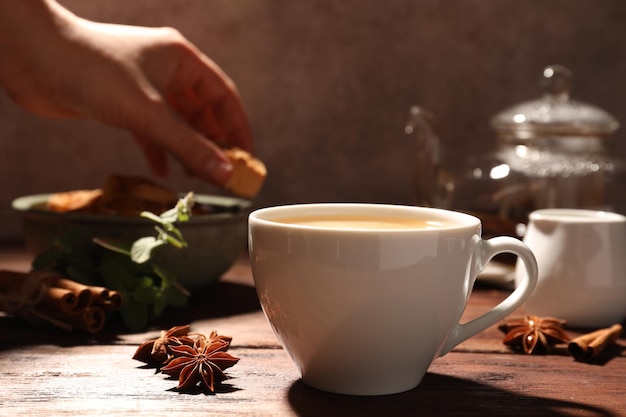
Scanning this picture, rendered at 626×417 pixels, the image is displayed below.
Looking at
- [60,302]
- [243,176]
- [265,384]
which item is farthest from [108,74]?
[265,384]

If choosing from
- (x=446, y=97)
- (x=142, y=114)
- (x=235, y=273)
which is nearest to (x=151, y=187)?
(x=142, y=114)

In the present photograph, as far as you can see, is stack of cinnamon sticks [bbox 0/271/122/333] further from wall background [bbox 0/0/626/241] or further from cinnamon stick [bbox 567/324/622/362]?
wall background [bbox 0/0/626/241]

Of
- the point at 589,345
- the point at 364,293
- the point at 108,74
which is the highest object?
the point at 108,74

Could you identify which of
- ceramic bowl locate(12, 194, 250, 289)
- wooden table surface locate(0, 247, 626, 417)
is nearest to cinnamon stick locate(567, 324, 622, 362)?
wooden table surface locate(0, 247, 626, 417)

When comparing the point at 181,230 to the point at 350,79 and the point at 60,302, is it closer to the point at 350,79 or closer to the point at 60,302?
the point at 60,302

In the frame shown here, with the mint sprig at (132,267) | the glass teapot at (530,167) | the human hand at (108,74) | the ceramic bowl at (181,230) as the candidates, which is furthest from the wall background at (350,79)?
the mint sprig at (132,267)

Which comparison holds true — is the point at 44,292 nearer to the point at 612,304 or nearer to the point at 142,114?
the point at 142,114
